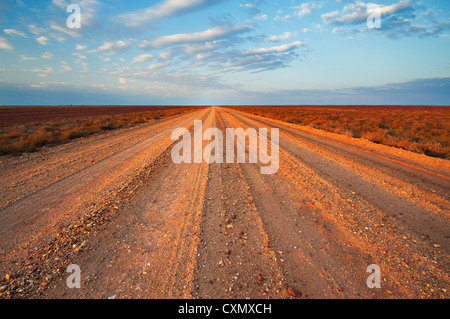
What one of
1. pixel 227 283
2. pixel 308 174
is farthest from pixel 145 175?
pixel 308 174

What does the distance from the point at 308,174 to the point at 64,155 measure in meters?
9.80

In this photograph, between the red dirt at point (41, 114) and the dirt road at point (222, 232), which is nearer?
the dirt road at point (222, 232)

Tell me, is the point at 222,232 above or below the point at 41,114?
below

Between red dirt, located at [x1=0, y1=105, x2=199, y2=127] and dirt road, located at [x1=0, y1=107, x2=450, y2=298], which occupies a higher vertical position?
red dirt, located at [x1=0, y1=105, x2=199, y2=127]

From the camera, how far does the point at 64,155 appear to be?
8.52m

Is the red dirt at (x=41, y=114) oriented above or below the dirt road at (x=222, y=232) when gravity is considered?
above

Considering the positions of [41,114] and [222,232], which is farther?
[41,114]

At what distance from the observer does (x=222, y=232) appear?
3613mm

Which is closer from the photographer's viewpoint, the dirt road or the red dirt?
the dirt road

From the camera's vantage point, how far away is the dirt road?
8.40 ft

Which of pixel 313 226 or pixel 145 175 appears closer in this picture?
pixel 313 226

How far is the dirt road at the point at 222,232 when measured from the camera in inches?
101
